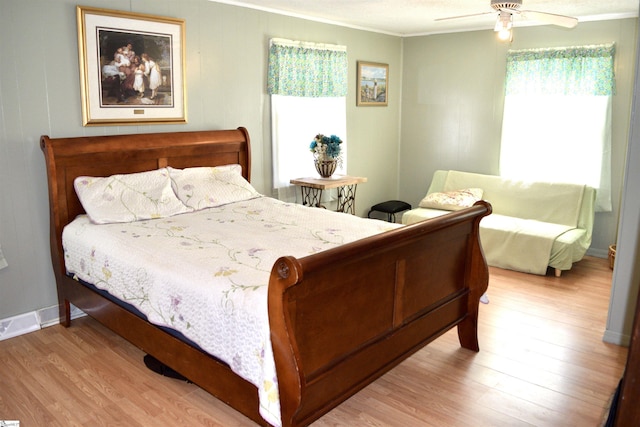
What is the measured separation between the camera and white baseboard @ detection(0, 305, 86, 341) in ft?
11.0

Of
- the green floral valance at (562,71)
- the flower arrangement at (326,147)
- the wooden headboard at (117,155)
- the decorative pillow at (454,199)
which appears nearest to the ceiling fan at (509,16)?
the green floral valance at (562,71)

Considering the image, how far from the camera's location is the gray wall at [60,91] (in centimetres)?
322

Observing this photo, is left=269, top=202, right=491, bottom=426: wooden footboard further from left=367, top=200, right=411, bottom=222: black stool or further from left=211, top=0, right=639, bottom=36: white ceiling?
left=367, top=200, right=411, bottom=222: black stool

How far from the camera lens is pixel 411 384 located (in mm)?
2842

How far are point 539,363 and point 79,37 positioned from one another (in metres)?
3.45

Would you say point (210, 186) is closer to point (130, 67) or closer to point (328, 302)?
point (130, 67)

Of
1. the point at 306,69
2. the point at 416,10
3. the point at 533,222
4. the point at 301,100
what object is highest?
the point at 416,10

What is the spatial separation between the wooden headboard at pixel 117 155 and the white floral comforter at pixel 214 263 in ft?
0.49

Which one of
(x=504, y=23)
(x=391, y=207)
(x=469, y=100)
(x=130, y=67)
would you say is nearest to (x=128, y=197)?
(x=130, y=67)

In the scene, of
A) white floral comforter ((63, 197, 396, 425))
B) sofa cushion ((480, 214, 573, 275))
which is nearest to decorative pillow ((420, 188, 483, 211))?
sofa cushion ((480, 214, 573, 275))

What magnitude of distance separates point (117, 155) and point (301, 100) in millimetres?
1959

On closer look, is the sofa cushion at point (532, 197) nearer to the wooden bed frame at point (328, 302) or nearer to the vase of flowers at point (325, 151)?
the vase of flowers at point (325, 151)

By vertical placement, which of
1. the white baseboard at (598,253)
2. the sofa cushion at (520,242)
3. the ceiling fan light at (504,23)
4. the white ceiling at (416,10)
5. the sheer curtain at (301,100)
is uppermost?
the white ceiling at (416,10)

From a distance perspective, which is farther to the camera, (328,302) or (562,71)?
(562,71)
